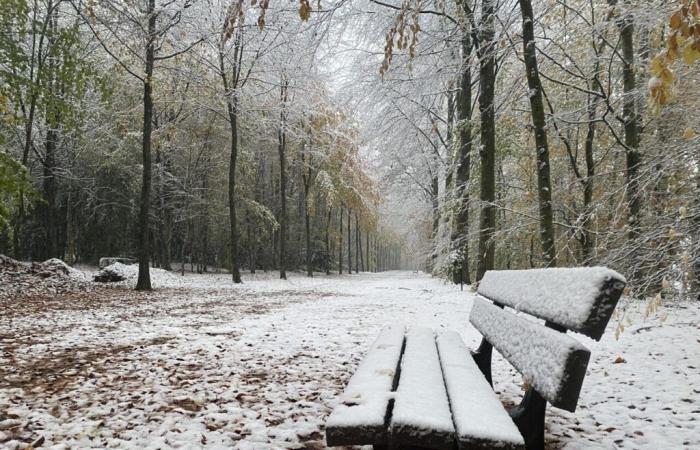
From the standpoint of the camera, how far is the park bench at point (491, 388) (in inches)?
60.7

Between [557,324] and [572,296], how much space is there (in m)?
0.21

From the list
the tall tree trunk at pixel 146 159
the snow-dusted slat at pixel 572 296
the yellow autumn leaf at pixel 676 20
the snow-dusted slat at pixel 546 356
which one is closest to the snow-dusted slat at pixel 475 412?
the snow-dusted slat at pixel 546 356

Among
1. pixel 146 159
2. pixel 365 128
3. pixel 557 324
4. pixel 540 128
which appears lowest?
pixel 557 324

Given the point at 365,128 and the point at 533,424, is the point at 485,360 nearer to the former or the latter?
the point at 533,424

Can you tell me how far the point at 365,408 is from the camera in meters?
1.71

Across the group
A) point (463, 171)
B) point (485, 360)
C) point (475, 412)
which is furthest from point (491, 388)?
point (463, 171)

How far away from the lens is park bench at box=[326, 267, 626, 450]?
1.54 m

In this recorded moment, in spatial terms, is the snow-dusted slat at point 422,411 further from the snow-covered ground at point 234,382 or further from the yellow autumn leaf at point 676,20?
the yellow autumn leaf at point 676,20

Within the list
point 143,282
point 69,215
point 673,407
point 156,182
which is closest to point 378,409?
point 673,407

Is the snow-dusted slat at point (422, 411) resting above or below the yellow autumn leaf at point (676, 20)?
below

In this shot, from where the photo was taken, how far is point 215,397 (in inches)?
128

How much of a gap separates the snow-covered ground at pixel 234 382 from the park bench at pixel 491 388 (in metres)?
0.75

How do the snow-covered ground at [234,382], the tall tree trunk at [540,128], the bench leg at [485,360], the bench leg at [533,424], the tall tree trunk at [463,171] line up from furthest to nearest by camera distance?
the tall tree trunk at [463,171], the tall tree trunk at [540,128], the bench leg at [485,360], the snow-covered ground at [234,382], the bench leg at [533,424]

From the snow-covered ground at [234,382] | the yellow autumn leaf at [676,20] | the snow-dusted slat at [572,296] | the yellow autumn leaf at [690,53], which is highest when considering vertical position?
the yellow autumn leaf at [676,20]
